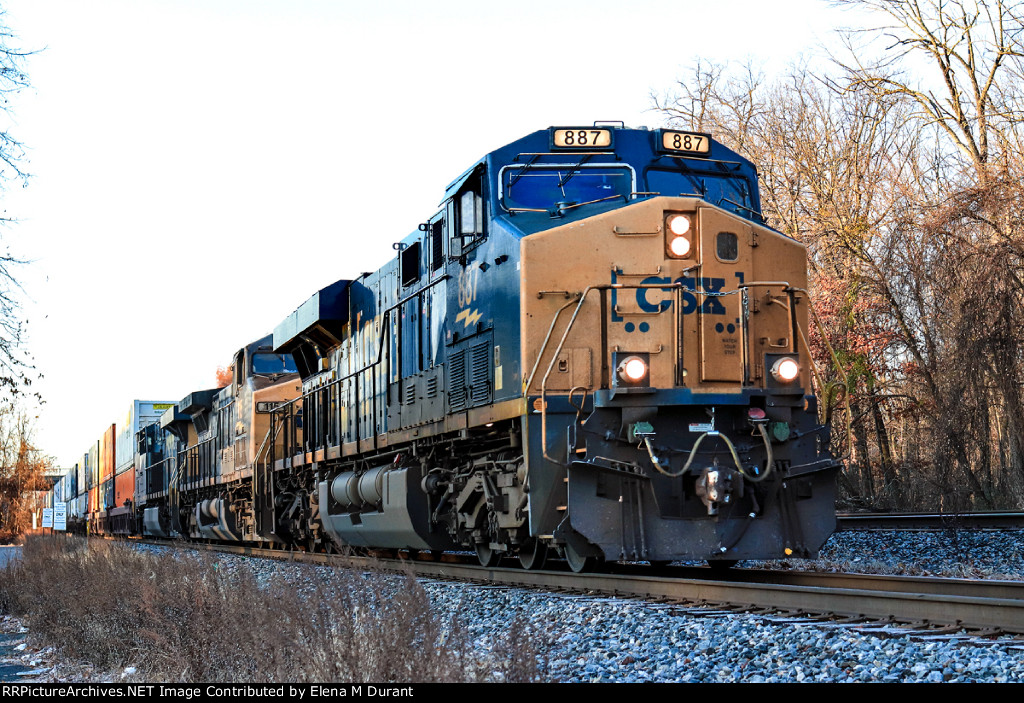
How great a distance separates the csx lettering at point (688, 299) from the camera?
27.6 ft

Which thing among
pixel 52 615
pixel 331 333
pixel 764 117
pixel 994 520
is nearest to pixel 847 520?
pixel 994 520

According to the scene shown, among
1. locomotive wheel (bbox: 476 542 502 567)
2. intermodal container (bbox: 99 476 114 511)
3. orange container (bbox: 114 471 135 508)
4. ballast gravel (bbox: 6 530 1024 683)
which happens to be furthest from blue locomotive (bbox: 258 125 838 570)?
intermodal container (bbox: 99 476 114 511)

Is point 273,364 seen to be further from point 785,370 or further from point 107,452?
point 107,452

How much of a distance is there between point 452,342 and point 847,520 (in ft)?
20.1

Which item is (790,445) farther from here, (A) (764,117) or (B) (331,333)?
(A) (764,117)

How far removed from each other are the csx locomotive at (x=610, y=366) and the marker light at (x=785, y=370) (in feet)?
0.06

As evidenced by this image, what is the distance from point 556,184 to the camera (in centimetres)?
917

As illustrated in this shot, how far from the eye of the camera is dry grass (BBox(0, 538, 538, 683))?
14.7 ft

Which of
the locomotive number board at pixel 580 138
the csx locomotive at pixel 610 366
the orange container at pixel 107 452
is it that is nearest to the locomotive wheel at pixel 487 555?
the csx locomotive at pixel 610 366

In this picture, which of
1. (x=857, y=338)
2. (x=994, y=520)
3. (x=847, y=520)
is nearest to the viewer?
(x=994, y=520)

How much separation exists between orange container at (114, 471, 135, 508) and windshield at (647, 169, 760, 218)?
28993 millimetres

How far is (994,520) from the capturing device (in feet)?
36.6

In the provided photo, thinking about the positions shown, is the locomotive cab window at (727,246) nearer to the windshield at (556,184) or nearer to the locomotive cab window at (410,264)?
the windshield at (556,184)

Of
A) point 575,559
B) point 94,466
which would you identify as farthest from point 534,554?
point 94,466
